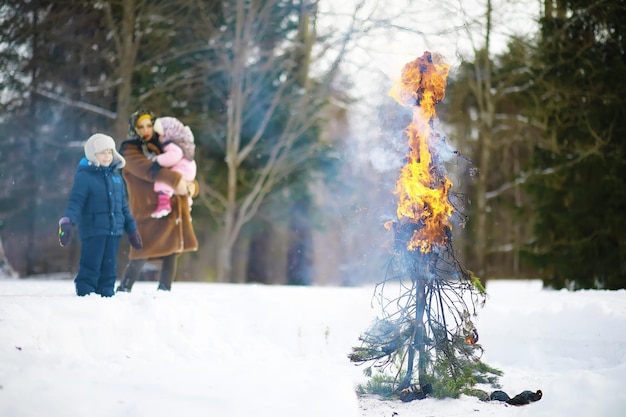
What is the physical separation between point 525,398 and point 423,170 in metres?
2.38

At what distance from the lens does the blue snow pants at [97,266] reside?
7.26m

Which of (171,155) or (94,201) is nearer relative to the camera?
(94,201)

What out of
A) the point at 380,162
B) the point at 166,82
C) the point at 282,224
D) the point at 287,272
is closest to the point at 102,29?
the point at 166,82

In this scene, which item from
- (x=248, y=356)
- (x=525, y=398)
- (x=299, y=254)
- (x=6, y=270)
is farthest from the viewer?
(x=299, y=254)

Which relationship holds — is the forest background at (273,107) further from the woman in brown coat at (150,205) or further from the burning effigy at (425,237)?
the burning effigy at (425,237)

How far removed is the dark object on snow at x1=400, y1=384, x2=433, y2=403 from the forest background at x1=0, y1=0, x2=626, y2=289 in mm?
8372

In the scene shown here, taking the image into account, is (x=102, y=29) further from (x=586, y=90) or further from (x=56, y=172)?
(x=586, y=90)

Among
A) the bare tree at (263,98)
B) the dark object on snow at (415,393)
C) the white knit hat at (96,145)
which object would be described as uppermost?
the bare tree at (263,98)

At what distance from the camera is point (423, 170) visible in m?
6.03

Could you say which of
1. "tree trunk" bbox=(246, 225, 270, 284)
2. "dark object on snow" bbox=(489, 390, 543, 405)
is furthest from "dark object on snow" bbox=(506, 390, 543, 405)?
"tree trunk" bbox=(246, 225, 270, 284)

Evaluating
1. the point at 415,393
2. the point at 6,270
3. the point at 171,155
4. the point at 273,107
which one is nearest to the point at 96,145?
the point at 171,155

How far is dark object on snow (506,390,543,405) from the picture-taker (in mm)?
5887

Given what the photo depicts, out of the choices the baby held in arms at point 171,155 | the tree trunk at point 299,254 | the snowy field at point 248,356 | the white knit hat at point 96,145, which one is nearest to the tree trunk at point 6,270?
the tree trunk at point 299,254

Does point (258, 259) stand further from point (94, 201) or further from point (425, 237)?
point (425, 237)
